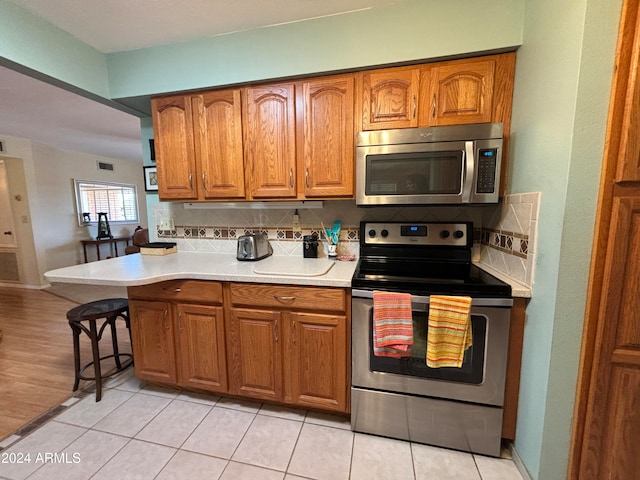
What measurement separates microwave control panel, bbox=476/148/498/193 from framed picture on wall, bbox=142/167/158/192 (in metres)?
2.36

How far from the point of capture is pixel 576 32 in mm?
983

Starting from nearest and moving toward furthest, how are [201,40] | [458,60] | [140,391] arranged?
[458,60] < [201,40] < [140,391]

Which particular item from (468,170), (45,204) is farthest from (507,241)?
(45,204)

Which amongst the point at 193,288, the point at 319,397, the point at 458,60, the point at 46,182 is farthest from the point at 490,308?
the point at 46,182

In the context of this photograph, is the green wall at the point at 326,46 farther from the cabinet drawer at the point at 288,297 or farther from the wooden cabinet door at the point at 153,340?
the wooden cabinet door at the point at 153,340

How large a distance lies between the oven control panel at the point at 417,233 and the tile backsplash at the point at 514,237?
0.14m

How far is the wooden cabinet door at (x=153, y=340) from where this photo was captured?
1745 mm

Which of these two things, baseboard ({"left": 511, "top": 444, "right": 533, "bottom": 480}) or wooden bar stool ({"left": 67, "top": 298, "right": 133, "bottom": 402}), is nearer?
baseboard ({"left": 511, "top": 444, "right": 533, "bottom": 480})

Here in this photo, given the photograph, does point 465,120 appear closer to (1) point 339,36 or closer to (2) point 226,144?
(1) point 339,36

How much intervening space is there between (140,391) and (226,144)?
1814mm

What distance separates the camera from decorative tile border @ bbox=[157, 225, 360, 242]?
203 centimetres

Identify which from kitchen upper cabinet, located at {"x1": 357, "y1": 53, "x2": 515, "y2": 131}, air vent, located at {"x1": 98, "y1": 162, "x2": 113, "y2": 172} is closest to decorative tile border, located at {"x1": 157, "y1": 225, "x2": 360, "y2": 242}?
kitchen upper cabinet, located at {"x1": 357, "y1": 53, "x2": 515, "y2": 131}

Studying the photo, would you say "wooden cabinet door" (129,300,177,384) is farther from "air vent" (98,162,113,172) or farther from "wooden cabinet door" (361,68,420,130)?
"air vent" (98,162,113,172)

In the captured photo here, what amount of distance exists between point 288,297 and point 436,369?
33.6 inches
